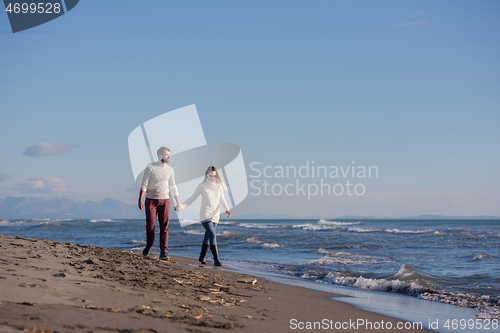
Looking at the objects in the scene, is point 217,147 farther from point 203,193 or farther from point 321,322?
point 321,322

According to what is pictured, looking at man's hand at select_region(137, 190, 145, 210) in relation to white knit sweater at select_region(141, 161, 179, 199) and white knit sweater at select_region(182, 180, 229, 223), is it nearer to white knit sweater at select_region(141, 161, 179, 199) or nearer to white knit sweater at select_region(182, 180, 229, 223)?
white knit sweater at select_region(141, 161, 179, 199)

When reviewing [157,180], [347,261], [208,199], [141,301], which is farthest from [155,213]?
[347,261]

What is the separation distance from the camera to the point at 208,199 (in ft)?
22.7

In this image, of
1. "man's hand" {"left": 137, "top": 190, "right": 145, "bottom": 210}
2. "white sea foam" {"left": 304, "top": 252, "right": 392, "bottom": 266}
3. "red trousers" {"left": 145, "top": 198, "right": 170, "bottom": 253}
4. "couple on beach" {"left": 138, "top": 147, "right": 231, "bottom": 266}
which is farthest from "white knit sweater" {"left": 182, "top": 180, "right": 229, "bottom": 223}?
"white sea foam" {"left": 304, "top": 252, "right": 392, "bottom": 266}

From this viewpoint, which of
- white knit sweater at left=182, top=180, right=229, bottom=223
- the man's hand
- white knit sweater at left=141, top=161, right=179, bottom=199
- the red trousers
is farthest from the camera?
white knit sweater at left=182, top=180, right=229, bottom=223

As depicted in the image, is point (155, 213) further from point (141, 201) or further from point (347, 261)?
point (347, 261)

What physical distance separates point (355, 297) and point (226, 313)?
3.17 metres

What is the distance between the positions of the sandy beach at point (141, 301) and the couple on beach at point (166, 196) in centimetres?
112

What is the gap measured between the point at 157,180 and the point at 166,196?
361mm

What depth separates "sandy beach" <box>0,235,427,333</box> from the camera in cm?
275

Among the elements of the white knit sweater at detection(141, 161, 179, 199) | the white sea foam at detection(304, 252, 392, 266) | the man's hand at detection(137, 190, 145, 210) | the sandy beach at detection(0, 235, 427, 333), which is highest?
the white knit sweater at detection(141, 161, 179, 199)

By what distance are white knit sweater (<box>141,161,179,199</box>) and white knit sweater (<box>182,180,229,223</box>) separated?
0.43 metres

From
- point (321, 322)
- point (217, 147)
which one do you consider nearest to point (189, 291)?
point (321, 322)

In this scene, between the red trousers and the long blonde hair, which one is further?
the long blonde hair
